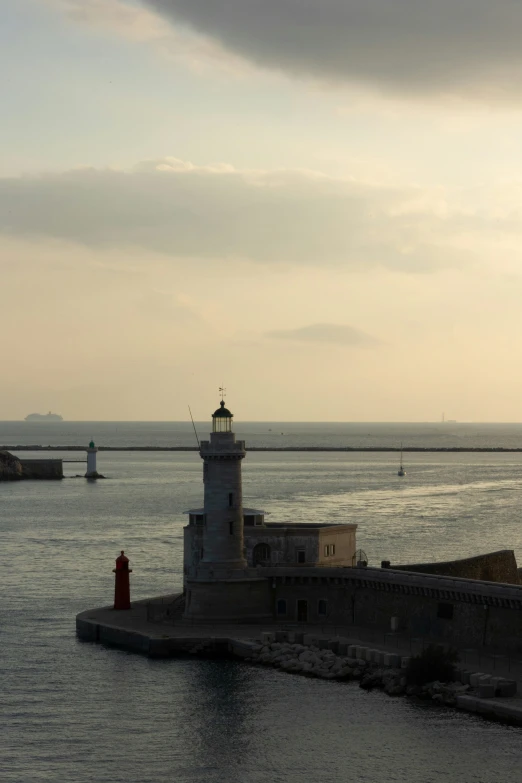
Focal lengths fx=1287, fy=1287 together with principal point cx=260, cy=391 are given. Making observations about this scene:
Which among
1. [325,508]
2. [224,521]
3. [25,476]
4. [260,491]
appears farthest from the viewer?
[25,476]

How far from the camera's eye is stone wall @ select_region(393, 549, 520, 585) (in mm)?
52625

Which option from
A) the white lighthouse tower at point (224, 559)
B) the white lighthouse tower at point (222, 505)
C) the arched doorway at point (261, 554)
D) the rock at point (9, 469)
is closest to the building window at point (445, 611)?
the white lighthouse tower at point (224, 559)

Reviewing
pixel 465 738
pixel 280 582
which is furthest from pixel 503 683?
pixel 280 582

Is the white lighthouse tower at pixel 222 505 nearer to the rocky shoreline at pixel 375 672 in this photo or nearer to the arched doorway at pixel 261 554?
the arched doorway at pixel 261 554

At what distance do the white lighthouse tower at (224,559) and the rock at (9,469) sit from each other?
12622 centimetres

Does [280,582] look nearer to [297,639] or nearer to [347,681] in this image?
[297,639]

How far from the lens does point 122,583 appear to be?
171 feet

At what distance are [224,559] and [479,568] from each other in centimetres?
1306

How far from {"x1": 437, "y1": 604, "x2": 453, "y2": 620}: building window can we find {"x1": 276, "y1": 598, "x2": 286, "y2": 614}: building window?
6819 millimetres

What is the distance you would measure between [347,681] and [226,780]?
859cm

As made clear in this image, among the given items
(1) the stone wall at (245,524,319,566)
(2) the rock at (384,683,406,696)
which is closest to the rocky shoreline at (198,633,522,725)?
(2) the rock at (384,683,406,696)

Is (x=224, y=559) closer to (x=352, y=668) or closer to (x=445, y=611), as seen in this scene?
(x=352, y=668)

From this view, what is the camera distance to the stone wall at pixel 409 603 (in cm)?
4241

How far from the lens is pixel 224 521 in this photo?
160 feet
